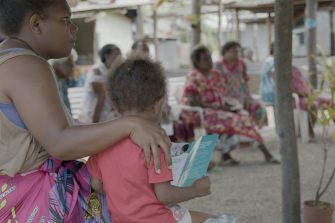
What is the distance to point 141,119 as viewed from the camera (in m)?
1.70

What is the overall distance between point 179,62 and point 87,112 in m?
22.0

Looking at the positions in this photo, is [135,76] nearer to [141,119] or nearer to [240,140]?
[141,119]

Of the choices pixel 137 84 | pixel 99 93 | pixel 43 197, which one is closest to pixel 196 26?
pixel 99 93

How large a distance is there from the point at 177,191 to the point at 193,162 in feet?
0.38

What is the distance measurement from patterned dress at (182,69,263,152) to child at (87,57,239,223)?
462 cm

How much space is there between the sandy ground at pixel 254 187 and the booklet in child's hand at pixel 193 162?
8.48ft

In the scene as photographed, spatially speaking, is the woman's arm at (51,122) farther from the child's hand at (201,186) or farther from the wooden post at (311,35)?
the wooden post at (311,35)

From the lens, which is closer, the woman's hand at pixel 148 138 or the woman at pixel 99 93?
the woman's hand at pixel 148 138

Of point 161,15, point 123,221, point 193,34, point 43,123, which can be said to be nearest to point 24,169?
point 43,123

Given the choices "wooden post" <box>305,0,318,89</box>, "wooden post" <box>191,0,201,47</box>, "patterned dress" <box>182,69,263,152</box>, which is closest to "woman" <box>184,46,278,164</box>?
"patterned dress" <box>182,69,263,152</box>

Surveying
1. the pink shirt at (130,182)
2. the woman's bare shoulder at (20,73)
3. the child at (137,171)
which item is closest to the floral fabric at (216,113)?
the child at (137,171)

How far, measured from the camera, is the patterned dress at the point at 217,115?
6500mm

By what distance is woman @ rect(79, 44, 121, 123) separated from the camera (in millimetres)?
6535

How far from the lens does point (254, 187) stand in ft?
17.6
